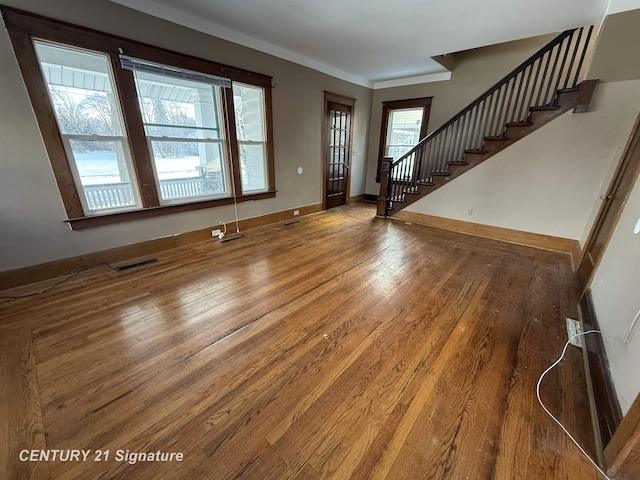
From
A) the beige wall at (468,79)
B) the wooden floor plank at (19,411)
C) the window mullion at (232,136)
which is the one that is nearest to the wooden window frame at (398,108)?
the beige wall at (468,79)

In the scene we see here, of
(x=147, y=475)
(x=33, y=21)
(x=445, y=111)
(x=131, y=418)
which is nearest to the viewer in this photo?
(x=147, y=475)

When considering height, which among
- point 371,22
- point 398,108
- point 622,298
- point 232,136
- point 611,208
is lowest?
point 622,298

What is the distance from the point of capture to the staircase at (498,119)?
333 centimetres

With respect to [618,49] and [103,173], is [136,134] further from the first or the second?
[618,49]

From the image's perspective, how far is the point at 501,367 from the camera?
5.34ft

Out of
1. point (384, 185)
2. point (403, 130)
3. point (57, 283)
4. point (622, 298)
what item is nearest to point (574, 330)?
point (622, 298)

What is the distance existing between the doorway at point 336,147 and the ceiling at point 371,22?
1055mm

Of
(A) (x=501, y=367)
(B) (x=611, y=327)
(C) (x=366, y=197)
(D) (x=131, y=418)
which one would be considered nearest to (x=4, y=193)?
(D) (x=131, y=418)

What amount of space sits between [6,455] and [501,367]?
8.57 feet

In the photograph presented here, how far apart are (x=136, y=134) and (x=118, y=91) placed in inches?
16.4

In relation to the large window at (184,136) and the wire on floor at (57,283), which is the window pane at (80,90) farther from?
the wire on floor at (57,283)

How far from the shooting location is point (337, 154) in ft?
18.2

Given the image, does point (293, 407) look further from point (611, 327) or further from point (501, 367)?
point (611, 327)

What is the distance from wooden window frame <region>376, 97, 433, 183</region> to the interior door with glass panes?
0.92 metres
